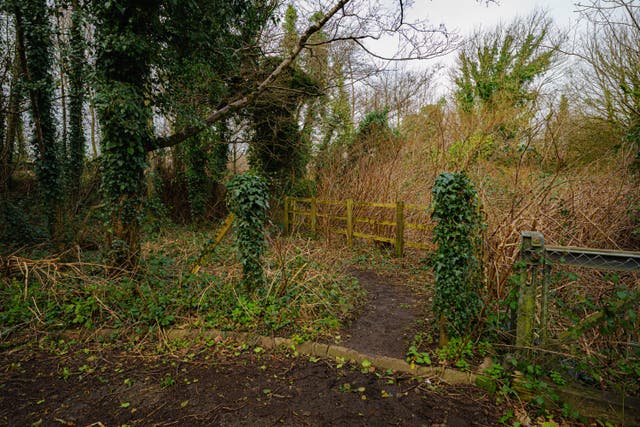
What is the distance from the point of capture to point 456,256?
129 inches

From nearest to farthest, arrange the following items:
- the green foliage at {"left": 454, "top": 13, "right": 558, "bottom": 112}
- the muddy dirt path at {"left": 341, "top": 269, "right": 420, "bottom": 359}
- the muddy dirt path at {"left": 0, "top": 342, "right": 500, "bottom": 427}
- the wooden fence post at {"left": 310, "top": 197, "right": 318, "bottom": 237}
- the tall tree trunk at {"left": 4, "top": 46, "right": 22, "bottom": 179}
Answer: the muddy dirt path at {"left": 0, "top": 342, "right": 500, "bottom": 427}
the muddy dirt path at {"left": 341, "top": 269, "right": 420, "bottom": 359}
the tall tree trunk at {"left": 4, "top": 46, "right": 22, "bottom": 179}
the wooden fence post at {"left": 310, "top": 197, "right": 318, "bottom": 237}
the green foliage at {"left": 454, "top": 13, "right": 558, "bottom": 112}

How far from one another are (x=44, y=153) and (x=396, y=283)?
28.0 ft

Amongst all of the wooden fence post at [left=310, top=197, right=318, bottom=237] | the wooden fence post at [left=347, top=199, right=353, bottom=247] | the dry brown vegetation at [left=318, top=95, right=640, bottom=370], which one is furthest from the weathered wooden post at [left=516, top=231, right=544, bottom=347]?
the wooden fence post at [left=310, top=197, right=318, bottom=237]

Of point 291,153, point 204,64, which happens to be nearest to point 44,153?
point 204,64

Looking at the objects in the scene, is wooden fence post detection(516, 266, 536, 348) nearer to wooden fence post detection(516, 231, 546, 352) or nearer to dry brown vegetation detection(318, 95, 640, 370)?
wooden fence post detection(516, 231, 546, 352)

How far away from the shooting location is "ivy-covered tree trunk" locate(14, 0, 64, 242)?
21.6 feet

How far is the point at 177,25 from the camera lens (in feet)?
18.3

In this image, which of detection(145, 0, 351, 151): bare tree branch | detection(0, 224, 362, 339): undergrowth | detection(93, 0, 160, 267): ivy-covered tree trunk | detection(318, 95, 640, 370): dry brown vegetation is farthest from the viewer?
detection(145, 0, 351, 151): bare tree branch

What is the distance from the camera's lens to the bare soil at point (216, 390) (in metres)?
2.63

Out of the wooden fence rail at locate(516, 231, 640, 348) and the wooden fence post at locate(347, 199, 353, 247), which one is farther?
the wooden fence post at locate(347, 199, 353, 247)

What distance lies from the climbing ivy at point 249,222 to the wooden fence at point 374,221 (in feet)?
8.84

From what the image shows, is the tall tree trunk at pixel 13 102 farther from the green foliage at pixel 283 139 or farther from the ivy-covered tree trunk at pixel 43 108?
the green foliage at pixel 283 139

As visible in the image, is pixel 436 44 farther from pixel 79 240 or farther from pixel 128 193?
pixel 79 240

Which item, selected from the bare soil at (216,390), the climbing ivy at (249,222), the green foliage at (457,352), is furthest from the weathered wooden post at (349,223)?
the green foliage at (457,352)
